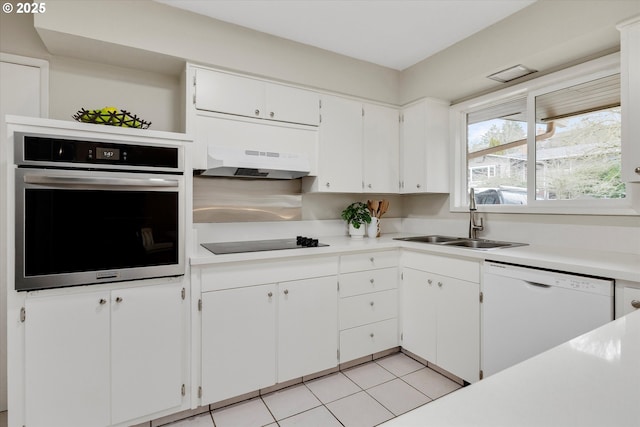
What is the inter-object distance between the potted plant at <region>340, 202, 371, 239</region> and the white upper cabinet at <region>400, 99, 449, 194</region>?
0.49 metres

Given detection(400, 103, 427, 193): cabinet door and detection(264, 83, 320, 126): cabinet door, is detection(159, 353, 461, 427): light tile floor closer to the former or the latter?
detection(400, 103, 427, 193): cabinet door

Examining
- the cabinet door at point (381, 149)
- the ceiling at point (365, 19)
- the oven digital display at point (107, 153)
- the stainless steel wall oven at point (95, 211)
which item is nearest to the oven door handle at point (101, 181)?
the stainless steel wall oven at point (95, 211)

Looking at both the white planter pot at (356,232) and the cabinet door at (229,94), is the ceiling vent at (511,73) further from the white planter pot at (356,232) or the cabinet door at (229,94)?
the cabinet door at (229,94)

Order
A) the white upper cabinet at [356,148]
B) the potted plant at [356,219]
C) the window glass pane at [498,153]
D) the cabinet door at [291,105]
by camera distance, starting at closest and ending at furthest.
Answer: the cabinet door at [291,105] → the window glass pane at [498,153] → the white upper cabinet at [356,148] → the potted plant at [356,219]

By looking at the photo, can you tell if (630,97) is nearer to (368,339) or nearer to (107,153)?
(368,339)

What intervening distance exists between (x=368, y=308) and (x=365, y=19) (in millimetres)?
2079

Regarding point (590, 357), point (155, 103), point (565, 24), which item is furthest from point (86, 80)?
point (565, 24)

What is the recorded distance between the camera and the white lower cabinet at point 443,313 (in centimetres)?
219

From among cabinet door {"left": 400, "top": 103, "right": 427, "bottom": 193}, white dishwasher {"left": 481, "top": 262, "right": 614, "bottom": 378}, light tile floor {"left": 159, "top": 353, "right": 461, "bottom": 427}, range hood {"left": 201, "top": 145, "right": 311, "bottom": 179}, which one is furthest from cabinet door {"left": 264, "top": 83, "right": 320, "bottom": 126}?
light tile floor {"left": 159, "top": 353, "right": 461, "bottom": 427}

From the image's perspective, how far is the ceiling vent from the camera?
238 centimetres

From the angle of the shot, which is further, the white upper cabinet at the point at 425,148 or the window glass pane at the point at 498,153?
the white upper cabinet at the point at 425,148

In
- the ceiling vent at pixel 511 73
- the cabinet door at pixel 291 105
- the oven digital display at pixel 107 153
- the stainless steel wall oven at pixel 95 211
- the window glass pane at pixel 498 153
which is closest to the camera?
the stainless steel wall oven at pixel 95 211

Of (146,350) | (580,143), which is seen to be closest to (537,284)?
(580,143)

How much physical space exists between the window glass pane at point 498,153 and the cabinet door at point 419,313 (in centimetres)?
99
